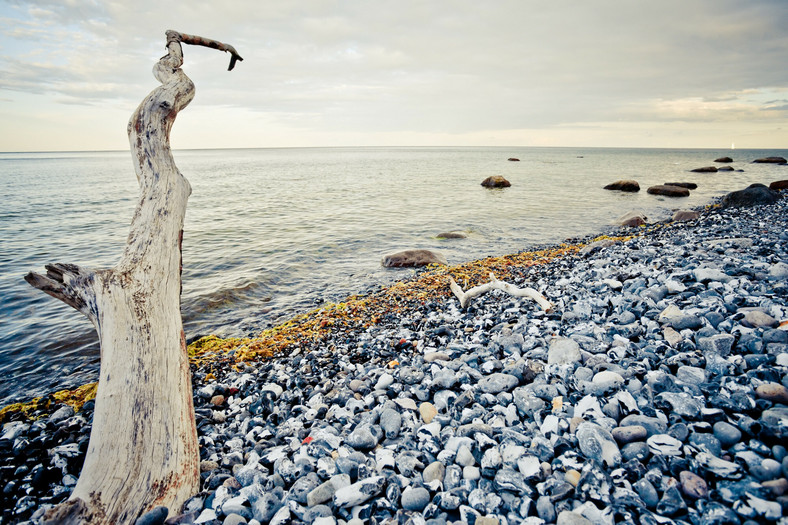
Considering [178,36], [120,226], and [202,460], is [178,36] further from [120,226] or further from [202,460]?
[120,226]

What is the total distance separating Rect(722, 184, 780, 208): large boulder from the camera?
16.6 m

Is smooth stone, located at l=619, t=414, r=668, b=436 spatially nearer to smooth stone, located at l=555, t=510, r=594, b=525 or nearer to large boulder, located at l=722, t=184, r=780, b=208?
smooth stone, located at l=555, t=510, r=594, b=525

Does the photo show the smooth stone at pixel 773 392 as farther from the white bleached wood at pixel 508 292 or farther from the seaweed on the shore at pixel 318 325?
the seaweed on the shore at pixel 318 325

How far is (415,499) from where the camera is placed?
238 centimetres

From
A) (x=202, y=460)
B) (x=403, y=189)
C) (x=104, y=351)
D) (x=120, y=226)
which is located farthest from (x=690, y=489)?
(x=403, y=189)

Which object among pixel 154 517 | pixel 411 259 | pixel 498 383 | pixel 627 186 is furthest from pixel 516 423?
pixel 627 186

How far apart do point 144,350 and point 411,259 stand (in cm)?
864

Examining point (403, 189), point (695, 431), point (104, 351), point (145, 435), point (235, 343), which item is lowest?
point (235, 343)

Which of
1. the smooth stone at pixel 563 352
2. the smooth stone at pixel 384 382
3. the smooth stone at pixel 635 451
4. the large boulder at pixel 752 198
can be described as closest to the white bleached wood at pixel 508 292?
the smooth stone at pixel 563 352

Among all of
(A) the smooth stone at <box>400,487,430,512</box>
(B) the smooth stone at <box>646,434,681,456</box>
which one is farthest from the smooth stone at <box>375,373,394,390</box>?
(B) the smooth stone at <box>646,434,681,456</box>

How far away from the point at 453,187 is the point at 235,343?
2968cm

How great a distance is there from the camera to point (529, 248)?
13.4 m

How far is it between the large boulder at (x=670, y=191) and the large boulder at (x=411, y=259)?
24.2 meters

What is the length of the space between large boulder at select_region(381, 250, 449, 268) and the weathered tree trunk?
24.0ft
